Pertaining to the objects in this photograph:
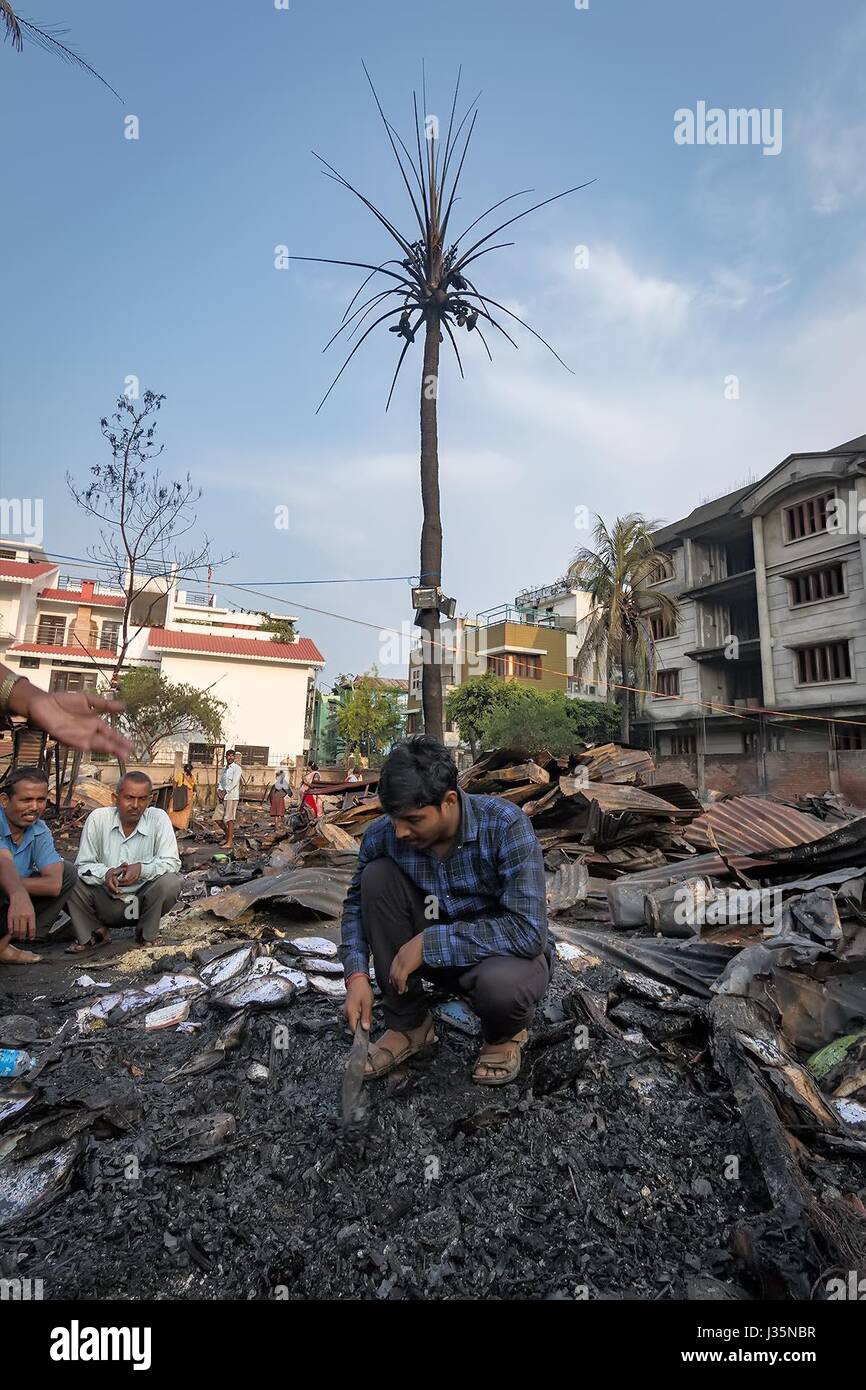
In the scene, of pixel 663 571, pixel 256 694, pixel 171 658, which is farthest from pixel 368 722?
pixel 663 571

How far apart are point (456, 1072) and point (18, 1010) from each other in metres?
2.49

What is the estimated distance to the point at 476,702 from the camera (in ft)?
110

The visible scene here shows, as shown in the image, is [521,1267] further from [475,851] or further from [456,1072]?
[475,851]

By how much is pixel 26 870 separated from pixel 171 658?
28559mm

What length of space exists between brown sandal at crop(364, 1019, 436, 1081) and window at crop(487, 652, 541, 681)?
33.9m

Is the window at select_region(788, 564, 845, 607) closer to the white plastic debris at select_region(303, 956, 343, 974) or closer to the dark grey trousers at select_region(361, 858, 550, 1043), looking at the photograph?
the white plastic debris at select_region(303, 956, 343, 974)

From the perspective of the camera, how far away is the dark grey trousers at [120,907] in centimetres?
467

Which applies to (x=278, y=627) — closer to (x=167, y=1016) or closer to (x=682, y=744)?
(x=682, y=744)

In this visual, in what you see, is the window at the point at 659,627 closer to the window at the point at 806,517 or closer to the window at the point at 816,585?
the window at the point at 816,585

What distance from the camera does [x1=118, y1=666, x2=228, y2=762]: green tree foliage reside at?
1076 inches

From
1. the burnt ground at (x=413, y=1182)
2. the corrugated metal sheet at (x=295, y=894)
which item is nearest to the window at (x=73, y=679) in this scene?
the corrugated metal sheet at (x=295, y=894)

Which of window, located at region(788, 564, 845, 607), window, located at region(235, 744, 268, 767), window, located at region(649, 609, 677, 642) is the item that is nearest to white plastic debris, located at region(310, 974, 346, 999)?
window, located at region(788, 564, 845, 607)
